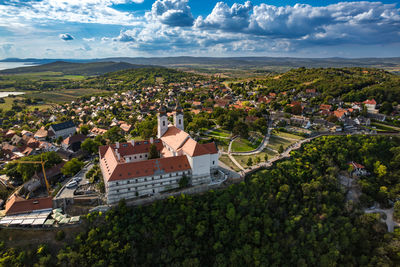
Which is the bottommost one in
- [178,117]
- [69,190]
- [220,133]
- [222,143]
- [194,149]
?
[69,190]

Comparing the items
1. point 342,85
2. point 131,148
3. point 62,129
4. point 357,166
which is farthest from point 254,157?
point 342,85

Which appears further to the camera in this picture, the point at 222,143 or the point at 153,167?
the point at 222,143

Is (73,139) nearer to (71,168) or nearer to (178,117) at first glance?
(71,168)

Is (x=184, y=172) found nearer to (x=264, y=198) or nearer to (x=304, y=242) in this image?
(x=264, y=198)

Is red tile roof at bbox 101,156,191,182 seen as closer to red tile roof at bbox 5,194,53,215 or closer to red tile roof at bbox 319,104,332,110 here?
red tile roof at bbox 5,194,53,215

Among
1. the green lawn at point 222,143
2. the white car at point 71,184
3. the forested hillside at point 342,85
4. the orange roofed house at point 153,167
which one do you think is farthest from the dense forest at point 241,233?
the forested hillside at point 342,85

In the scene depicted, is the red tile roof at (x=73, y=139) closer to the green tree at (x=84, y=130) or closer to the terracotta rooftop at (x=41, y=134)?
the green tree at (x=84, y=130)

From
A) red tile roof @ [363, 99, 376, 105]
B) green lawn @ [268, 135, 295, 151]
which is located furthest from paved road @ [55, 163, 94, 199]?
red tile roof @ [363, 99, 376, 105]
